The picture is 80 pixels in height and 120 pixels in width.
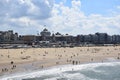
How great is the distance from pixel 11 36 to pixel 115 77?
124898 millimetres

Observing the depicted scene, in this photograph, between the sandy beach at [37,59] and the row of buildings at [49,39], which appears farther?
the row of buildings at [49,39]

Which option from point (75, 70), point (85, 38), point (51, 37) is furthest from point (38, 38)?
point (75, 70)

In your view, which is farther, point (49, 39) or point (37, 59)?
point (49, 39)

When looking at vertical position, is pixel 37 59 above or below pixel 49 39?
below

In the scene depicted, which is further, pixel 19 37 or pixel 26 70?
pixel 19 37

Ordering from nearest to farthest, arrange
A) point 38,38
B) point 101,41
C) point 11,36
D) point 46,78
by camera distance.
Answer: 1. point 46,78
2. point 11,36
3. point 38,38
4. point 101,41

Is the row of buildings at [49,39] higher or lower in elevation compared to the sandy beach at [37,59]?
higher

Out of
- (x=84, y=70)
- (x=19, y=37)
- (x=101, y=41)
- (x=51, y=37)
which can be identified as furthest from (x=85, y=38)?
(x=84, y=70)

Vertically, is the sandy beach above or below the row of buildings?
below

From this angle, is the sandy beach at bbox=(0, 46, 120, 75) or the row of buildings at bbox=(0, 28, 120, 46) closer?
the sandy beach at bbox=(0, 46, 120, 75)

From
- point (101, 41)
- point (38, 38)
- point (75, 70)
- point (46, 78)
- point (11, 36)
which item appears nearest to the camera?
point (46, 78)

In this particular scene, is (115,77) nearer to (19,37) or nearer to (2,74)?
(2,74)

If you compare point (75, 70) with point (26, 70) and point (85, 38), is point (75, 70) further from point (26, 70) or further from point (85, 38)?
point (85, 38)

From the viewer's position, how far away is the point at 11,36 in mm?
163000
